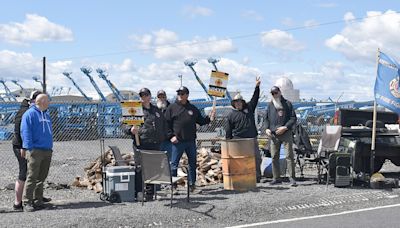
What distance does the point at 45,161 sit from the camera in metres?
8.94

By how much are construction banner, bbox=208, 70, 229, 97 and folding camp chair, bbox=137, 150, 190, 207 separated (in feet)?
8.34

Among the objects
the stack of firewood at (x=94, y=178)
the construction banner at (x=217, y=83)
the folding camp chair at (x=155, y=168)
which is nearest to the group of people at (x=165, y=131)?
the construction banner at (x=217, y=83)

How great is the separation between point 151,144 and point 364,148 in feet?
15.3

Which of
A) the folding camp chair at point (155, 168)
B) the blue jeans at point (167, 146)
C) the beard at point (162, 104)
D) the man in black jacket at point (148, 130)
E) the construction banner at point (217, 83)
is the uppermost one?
the construction banner at point (217, 83)

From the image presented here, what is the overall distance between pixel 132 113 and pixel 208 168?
367 centimetres

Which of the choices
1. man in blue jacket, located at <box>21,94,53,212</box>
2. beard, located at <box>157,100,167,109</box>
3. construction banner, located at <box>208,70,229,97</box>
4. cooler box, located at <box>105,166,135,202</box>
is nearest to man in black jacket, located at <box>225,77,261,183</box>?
construction banner, located at <box>208,70,229,97</box>

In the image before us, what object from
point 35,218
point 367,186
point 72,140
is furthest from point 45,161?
point 72,140

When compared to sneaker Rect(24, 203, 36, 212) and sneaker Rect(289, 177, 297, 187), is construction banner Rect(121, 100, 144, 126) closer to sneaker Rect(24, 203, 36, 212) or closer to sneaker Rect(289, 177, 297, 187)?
sneaker Rect(24, 203, 36, 212)

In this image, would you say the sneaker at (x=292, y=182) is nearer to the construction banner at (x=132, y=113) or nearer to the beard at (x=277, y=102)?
the beard at (x=277, y=102)

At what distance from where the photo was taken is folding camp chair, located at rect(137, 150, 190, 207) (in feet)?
29.7

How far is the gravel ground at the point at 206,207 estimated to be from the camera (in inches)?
319

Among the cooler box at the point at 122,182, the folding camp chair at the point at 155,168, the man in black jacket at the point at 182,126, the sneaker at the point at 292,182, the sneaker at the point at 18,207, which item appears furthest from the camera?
the sneaker at the point at 292,182

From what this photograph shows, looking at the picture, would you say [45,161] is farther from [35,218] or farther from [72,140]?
[72,140]

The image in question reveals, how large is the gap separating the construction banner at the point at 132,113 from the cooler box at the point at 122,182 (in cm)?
76
